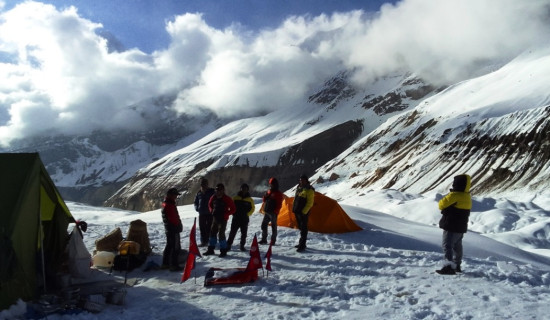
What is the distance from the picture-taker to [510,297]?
711 centimetres

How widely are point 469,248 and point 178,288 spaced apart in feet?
26.8

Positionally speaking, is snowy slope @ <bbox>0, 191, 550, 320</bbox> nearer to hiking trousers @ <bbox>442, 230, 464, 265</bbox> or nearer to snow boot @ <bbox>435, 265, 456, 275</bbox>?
snow boot @ <bbox>435, 265, 456, 275</bbox>

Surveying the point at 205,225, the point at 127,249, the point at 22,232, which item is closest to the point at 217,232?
the point at 205,225

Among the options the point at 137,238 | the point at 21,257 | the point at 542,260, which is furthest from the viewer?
the point at 542,260

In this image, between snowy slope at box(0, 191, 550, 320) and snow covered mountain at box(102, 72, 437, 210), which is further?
snow covered mountain at box(102, 72, 437, 210)

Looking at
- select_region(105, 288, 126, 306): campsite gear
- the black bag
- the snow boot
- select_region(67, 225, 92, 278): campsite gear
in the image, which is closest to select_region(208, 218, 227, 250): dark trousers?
the black bag

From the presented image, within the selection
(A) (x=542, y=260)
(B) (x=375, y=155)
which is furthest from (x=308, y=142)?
(A) (x=542, y=260)

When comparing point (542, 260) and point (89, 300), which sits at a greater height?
point (542, 260)

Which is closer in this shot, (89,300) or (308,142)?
(89,300)

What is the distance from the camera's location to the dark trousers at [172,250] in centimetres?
953

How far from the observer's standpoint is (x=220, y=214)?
1077 centimetres

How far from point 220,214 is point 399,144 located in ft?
209

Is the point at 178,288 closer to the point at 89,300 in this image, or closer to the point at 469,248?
the point at 89,300

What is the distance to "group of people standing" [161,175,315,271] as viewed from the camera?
31.6 ft
